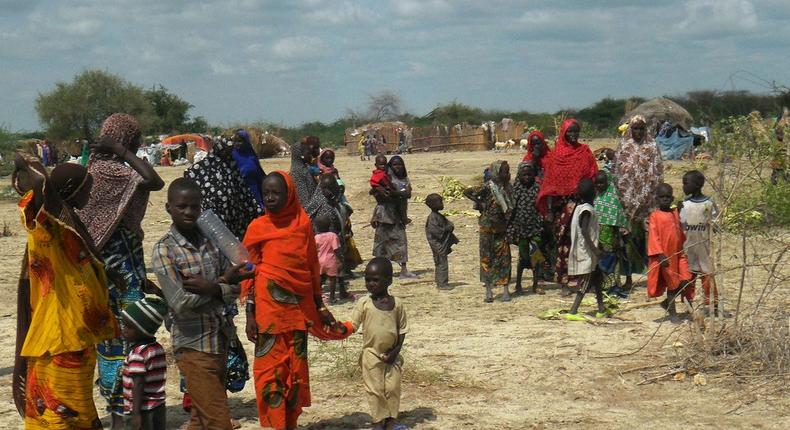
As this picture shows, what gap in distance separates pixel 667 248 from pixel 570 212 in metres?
1.42

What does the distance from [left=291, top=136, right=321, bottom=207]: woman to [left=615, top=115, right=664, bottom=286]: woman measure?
3.01 meters

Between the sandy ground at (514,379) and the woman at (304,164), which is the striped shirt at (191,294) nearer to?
the sandy ground at (514,379)

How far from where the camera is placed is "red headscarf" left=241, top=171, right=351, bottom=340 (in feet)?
16.8

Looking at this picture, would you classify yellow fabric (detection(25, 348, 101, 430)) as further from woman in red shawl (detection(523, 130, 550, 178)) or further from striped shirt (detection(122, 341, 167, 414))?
woman in red shawl (detection(523, 130, 550, 178))

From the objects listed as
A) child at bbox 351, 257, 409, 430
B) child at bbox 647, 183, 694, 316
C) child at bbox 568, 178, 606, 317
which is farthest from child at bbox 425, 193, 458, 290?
child at bbox 351, 257, 409, 430

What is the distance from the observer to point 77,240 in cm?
455

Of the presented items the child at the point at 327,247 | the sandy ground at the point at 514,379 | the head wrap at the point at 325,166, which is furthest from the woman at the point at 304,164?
the sandy ground at the point at 514,379

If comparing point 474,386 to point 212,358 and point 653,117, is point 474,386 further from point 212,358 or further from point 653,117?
point 653,117

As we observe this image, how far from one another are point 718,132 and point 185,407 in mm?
4095

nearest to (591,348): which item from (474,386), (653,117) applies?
(474,386)

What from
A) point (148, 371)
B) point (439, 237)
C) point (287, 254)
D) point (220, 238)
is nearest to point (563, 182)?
point (439, 237)

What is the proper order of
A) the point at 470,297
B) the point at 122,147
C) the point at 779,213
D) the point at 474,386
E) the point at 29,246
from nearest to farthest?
1. the point at 29,246
2. the point at 122,147
3. the point at 474,386
4. the point at 470,297
5. the point at 779,213

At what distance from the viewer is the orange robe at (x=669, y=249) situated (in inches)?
312

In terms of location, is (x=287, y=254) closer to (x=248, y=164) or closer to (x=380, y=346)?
(x=380, y=346)
